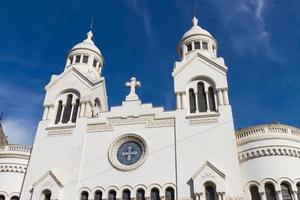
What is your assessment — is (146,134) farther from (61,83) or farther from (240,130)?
(61,83)

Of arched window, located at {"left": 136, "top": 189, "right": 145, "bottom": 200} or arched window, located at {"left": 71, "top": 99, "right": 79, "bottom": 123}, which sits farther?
arched window, located at {"left": 71, "top": 99, "right": 79, "bottom": 123}

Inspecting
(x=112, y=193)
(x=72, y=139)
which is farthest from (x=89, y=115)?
(x=112, y=193)

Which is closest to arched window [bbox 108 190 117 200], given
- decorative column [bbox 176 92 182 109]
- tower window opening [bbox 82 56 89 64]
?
decorative column [bbox 176 92 182 109]

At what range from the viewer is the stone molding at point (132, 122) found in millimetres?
24984

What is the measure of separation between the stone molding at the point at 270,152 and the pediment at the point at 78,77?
13.0 m

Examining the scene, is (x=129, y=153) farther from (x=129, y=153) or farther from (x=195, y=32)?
(x=195, y=32)

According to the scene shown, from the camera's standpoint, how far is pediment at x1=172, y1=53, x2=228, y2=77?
89.0 ft

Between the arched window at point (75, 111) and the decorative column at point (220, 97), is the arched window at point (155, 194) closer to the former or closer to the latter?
the decorative column at point (220, 97)

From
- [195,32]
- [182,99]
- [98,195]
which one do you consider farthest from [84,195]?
[195,32]

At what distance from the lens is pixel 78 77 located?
96.5 ft

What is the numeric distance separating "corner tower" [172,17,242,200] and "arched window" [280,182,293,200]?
2526 millimetres

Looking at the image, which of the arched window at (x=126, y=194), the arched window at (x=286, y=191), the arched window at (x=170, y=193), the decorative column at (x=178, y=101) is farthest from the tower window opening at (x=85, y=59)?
the arched window at (x=286, y=191)

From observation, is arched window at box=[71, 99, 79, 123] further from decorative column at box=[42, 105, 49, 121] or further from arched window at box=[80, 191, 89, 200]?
arched window at box=[80, 191, 89, 200]

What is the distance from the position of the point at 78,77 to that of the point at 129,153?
8699 millimetres
